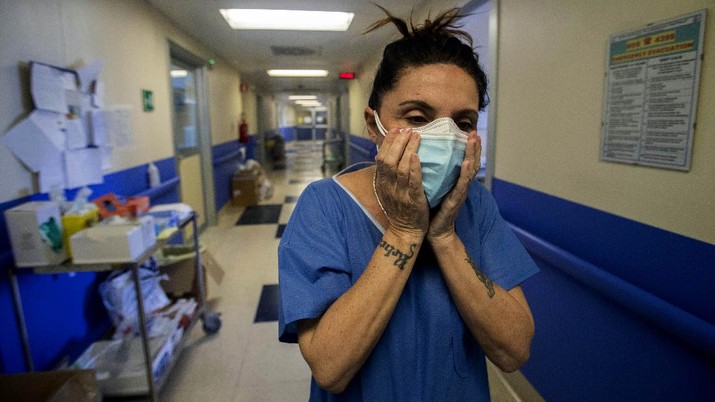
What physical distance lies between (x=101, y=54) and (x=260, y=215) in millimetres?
3420

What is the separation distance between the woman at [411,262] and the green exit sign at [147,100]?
294 centimetres

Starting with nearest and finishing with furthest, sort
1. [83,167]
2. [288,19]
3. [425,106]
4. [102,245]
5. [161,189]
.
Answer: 1. [425,106]
2. [102,245]
3. [83,167]
4. [161,189]
5. [288,19]

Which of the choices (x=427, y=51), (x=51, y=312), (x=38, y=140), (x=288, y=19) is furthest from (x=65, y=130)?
(x=288, y=19)

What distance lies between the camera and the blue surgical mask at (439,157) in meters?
0.73

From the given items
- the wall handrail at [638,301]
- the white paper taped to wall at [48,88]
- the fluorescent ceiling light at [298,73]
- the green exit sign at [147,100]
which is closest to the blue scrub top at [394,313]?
the wall handrail at [638,301]

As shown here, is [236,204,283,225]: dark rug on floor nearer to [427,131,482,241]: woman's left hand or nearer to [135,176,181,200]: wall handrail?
[135,176,181,200]: wall handrail

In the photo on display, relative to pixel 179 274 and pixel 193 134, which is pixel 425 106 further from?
pixel 193 134

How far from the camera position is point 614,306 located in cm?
138

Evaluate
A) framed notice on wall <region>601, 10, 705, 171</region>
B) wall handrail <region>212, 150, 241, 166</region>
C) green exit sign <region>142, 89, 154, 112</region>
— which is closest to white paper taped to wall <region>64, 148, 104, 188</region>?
green exit sign <region>142, 89, 154, 112</region>

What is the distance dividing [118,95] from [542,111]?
2657mm

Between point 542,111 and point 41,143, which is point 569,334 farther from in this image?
point 41,143

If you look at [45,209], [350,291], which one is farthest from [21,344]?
[350,291]

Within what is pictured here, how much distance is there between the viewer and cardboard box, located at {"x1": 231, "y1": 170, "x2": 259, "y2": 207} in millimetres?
6258

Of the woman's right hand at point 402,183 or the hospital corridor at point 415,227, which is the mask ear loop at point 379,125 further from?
the woman's right hand at point 402,183
